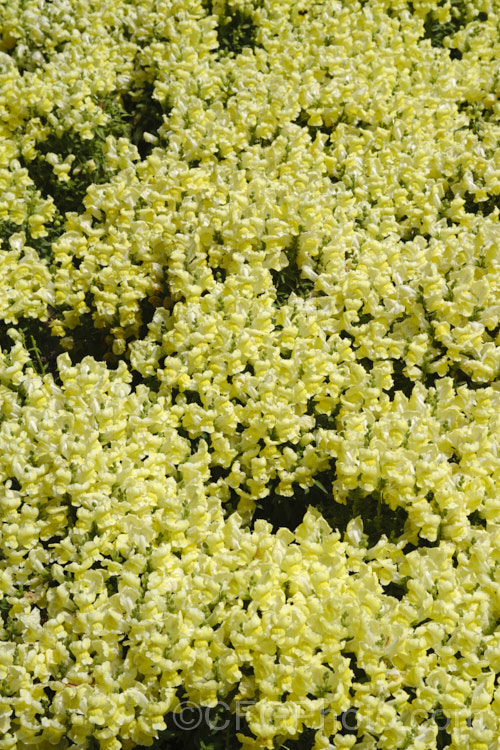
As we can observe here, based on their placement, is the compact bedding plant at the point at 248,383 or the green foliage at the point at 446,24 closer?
the compact bedding plant at the point at 248,383

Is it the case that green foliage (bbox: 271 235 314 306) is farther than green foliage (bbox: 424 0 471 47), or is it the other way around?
green foliage (bbox: 424 0 471 47)

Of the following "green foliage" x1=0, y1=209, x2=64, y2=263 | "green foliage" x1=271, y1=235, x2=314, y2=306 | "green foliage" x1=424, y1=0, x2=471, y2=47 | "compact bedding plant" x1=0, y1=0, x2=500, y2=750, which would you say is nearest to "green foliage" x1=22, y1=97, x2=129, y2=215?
"compact bedding plant" x1=0, y1=0, x2=500, y2=750

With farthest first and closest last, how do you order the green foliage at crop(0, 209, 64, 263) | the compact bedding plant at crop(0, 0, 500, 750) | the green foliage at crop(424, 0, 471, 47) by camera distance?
1. the green foliage at crop(424, 0, 471, 47)
2. the green foliage at crop(0, 209, 64, 263)
3. the compact bedding plant at crop(0, 0, 500, 750)

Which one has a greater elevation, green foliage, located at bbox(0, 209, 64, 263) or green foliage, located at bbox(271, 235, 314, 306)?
green foliage, located at bbox(271, 235, 314, 306)

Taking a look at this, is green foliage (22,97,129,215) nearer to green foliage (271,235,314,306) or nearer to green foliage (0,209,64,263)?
green foliage (0,209,64,263)

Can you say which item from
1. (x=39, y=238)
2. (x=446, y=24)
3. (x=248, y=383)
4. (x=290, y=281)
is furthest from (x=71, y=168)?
(x=446, y=24)

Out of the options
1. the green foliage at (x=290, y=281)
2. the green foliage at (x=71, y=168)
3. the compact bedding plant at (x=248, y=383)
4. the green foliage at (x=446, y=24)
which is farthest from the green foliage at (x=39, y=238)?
the green foliage at (x=446, y=24)

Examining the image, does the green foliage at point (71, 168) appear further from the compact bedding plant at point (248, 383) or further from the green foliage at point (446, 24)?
the green foliage at point (446, 24)

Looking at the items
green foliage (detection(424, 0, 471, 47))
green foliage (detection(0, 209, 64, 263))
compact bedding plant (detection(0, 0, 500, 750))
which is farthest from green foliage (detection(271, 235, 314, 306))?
green foliage (detection(424, 0, 471, 47))

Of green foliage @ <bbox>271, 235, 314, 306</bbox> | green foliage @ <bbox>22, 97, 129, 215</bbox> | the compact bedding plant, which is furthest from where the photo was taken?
green foliage @ <bbox>22, 97, 129, 215</bbox>
